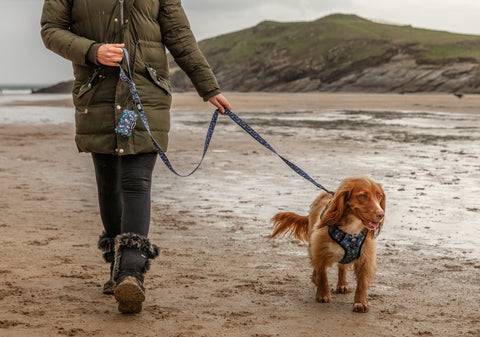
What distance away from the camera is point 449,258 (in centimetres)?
529

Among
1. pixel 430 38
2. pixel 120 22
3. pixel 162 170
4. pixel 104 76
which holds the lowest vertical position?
pixel 162 170

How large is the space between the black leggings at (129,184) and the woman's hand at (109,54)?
0.53 metres

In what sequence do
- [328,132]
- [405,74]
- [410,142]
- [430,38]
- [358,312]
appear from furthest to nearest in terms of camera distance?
[430,38], [405,74], [328,132], [410,142], [358,312]

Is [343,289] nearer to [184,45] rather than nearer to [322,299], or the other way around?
[322,299]

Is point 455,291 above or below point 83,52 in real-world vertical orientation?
below

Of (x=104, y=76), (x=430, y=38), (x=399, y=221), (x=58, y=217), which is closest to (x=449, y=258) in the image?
(x=399, y=221)

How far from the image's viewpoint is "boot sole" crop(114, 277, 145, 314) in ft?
11.7

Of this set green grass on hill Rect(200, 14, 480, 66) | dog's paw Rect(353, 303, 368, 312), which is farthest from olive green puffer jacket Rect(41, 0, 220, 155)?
green grass on hill Rect(200, 14, 480, 66)

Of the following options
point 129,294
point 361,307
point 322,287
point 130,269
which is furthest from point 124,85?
point 361,307

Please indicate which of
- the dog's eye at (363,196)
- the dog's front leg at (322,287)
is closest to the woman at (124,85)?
the dog's front leg at (322,287)

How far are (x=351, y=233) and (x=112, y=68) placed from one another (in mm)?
1791

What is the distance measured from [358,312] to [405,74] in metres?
78.9

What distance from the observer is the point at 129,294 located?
3596 millimetres

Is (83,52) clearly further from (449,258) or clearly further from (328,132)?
(328,132)
